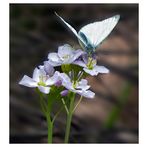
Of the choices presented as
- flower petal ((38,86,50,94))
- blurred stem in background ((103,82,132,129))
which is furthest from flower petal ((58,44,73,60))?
blurred stem in background ((103,82,132,129))

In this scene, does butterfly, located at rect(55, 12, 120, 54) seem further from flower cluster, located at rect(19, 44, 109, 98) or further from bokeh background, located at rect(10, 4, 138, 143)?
bokeh background, located at rect(10, 4, 138, 143)

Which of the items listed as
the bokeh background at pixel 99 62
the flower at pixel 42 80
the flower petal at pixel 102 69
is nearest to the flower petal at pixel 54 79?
the flower at pixel 42 80

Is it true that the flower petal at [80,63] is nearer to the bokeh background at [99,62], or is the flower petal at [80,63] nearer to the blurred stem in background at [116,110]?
the bokeh background at [99,62]

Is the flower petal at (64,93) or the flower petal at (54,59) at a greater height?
the flower petal at (54,59)

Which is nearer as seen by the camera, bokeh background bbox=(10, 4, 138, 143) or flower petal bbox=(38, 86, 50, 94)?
flower petal bbox=(38, 86, 50, 94)

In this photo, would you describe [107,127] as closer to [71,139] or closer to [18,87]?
[18,87]

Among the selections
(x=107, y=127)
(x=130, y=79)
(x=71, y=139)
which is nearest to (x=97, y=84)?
(x=130, y=79)

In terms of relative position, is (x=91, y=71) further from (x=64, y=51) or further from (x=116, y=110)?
(x=116, y=110)

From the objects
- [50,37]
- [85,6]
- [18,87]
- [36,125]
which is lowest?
[36,125]
